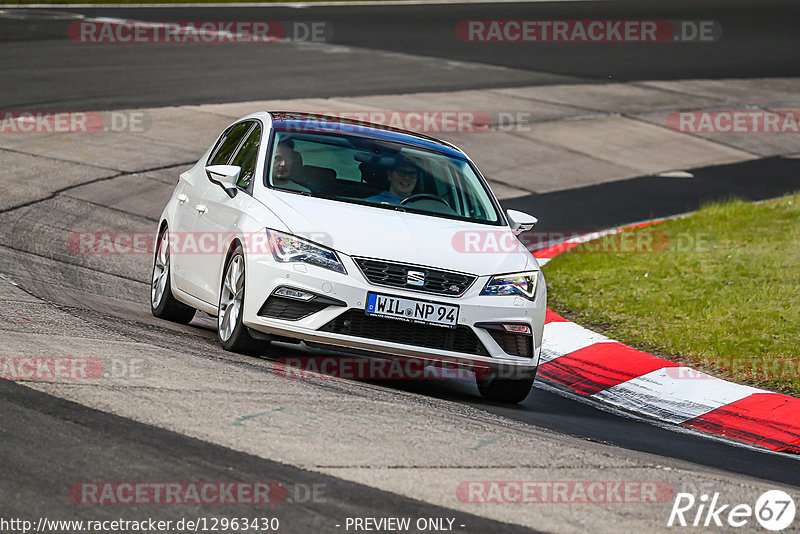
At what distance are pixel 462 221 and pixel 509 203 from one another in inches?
309

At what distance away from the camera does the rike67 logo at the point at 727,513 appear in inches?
199

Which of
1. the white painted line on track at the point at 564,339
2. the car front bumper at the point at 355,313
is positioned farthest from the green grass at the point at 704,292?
the car front bumper at the point at 355,313

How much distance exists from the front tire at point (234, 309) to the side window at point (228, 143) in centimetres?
156

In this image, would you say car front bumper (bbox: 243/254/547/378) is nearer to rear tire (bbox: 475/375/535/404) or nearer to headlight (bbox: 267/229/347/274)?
headlight (bbox: 267/229/347/274)

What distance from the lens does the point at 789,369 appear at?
877cm

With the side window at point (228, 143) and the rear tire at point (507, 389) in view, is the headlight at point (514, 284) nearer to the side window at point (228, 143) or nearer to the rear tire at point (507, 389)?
the rear tire at point (507, 389)

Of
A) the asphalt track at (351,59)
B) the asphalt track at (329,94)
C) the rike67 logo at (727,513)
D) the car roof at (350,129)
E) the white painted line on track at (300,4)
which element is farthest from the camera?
the white painted line on track at (300,4)

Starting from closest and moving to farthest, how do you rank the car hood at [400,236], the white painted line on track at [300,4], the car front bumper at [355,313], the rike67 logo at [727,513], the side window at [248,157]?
1. the rike67 logo at [727,513]
2. the car front bumper at [355,313]
3. the car hood at [400,236]
4. the side window at [248,157]
5. the white painted line on track at [300,4]

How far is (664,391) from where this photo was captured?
8539 mm

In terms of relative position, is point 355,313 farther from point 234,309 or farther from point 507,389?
point 507,389

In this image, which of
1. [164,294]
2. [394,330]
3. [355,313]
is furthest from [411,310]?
[164,294]

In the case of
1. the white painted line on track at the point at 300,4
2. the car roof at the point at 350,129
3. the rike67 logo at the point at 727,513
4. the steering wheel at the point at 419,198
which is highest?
the white painted line on track at the point at 300,4

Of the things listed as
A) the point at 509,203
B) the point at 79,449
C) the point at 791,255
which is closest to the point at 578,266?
the point at 791,255

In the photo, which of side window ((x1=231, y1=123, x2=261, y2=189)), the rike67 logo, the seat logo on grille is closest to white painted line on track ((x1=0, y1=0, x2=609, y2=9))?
side window ((x1=231, y1=123, x2=261, y2=189))
